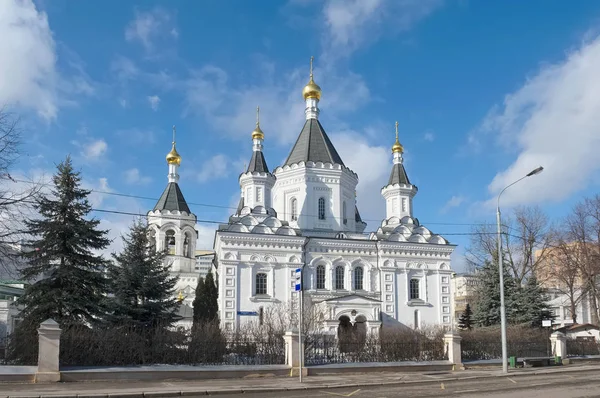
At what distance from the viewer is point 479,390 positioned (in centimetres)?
1623

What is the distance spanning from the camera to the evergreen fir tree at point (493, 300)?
3525 centimetres

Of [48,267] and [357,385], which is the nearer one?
[357,385]

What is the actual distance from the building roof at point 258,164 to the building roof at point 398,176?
11.0 meters

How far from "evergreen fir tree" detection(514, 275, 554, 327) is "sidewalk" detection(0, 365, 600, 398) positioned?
13.0 metres

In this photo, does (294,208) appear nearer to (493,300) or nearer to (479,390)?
(493,300)

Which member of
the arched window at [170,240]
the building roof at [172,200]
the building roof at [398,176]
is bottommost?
the arched window at [170,240]

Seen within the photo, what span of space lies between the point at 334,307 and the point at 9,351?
22184mm

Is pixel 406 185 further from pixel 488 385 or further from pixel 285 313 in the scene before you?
pixel 488 385

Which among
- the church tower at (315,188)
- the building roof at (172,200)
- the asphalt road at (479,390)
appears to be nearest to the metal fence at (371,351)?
the asphalt road at (479,390)

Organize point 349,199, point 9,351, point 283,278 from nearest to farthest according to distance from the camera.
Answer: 1. point 9,351
2. point 283,278
3. point 349,199

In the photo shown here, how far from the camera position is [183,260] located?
5116cm

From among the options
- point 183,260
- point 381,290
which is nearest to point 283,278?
point 381,290

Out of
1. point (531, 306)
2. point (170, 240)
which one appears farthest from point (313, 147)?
point (531, 306)

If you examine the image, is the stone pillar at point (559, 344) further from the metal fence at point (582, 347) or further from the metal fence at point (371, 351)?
the metal fence at point (371, 351)
